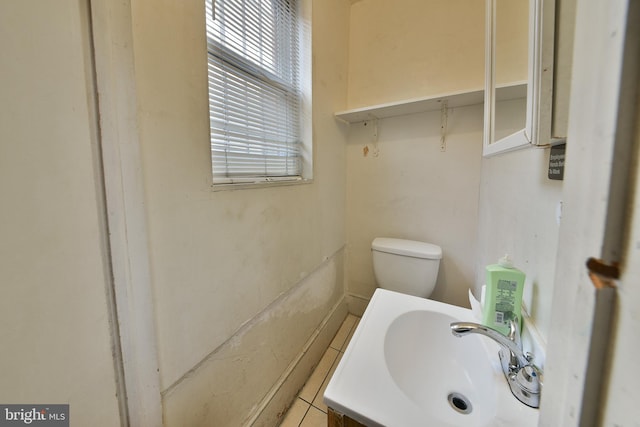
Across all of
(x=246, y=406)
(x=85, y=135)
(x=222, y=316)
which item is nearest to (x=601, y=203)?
(x=85, y=135)

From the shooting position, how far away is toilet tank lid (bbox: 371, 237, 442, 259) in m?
1.53

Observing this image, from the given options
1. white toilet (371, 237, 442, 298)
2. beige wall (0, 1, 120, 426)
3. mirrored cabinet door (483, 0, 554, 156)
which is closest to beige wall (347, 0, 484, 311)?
white toilet (371, 237, 442, 298)

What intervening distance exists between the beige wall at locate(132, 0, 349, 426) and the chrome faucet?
767 millimetres

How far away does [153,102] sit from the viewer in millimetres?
629

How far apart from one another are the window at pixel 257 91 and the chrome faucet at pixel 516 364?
2.99ft

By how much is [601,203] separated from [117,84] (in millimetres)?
847

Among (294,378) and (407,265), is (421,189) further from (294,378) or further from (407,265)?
(294,378)

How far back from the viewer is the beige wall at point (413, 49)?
144 centimetres

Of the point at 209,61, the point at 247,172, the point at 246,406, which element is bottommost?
the point at 246,406

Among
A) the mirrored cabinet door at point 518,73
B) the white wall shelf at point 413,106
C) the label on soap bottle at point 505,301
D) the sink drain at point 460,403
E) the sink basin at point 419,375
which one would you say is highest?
the white wall shelf at point 413,106

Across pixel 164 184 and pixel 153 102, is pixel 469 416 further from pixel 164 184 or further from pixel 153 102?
pixel 153 102

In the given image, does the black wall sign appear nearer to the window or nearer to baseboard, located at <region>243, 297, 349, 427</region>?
the window

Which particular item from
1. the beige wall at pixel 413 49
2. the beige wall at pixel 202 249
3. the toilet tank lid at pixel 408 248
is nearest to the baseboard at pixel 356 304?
the toilet tank lid at pixel 408 248

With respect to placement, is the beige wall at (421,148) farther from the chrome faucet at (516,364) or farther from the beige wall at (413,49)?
the chrome faucet at (516,364)
